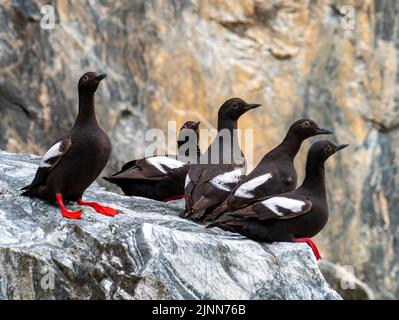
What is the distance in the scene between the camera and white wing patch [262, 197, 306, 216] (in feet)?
26.2

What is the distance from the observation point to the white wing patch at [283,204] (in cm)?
800

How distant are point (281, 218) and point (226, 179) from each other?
1.03 m

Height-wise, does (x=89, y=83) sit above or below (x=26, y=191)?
above

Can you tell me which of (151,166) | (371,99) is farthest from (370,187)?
(151,166)

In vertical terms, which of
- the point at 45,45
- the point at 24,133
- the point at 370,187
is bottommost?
the point at 370,187

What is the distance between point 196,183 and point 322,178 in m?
1.09

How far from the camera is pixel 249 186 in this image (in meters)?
8.55

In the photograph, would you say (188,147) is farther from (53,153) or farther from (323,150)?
(53,153)

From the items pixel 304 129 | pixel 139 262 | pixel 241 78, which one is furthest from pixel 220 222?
pixel 241 78

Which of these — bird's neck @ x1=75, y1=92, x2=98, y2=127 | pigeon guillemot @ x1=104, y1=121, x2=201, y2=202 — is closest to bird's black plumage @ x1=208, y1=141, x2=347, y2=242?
bird's neck @ x1=75, y1=92, x2=98, y2=127

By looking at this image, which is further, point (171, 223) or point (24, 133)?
point (24, 133)

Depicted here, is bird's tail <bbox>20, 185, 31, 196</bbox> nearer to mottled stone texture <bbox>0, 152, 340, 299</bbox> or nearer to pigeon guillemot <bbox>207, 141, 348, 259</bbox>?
mottled stone texture <bbox>0, 152, 340, 299</bbox>

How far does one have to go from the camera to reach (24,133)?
14.4 meters

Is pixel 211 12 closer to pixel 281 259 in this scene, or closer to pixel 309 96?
pixel 309 96
